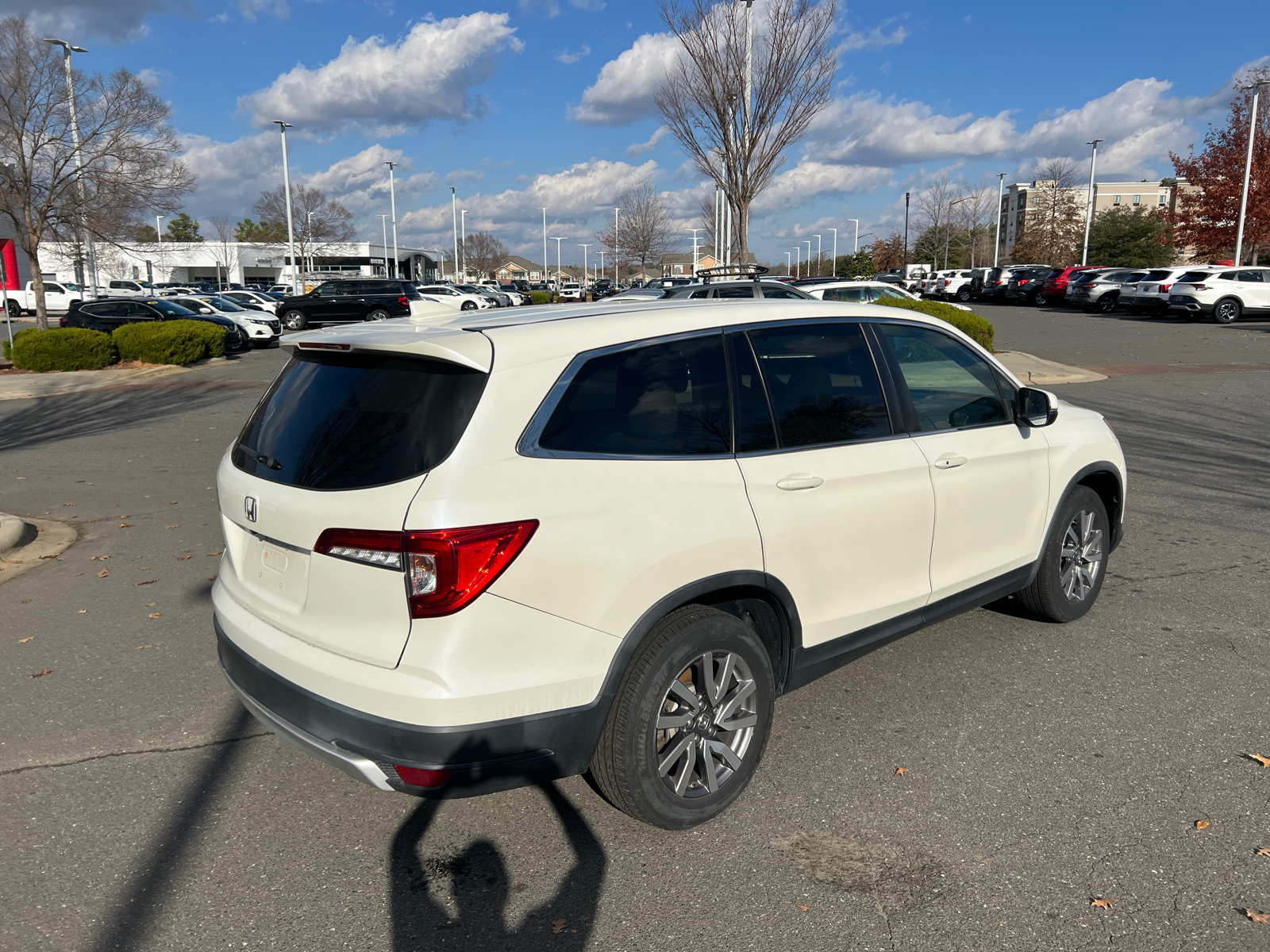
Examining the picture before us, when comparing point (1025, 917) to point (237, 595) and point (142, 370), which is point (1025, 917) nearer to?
point (237, 595)

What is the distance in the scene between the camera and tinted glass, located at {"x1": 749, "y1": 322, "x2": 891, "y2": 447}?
3387mm

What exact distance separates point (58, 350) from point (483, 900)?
20.6 meters

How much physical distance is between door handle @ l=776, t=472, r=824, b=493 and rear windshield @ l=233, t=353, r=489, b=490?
114 centimetres

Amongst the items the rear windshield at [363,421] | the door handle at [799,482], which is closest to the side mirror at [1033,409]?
the door handle at [799,482]

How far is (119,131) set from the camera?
904 inches

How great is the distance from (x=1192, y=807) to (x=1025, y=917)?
39.0 inches

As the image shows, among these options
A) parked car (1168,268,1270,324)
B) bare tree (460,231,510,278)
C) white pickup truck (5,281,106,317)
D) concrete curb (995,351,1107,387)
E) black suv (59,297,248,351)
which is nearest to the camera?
concrete curb (995,351,1107,387)

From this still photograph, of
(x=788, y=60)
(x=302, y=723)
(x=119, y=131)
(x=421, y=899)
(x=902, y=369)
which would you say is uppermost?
(x=788, y=60)

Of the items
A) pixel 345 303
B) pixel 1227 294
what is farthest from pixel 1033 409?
pixel 1227 294

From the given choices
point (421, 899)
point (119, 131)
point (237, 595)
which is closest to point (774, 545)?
point (421, 899)

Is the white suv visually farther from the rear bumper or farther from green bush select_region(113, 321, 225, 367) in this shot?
green bush select_region(113, 321, 225, 367)

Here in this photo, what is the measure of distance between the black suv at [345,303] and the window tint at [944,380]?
28714 mm

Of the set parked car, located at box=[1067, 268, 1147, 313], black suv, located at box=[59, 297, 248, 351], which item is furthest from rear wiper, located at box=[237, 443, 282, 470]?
parked car, located at box=[1067, 268, 1147, 313]

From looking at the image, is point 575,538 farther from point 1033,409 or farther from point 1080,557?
point 1080,557
